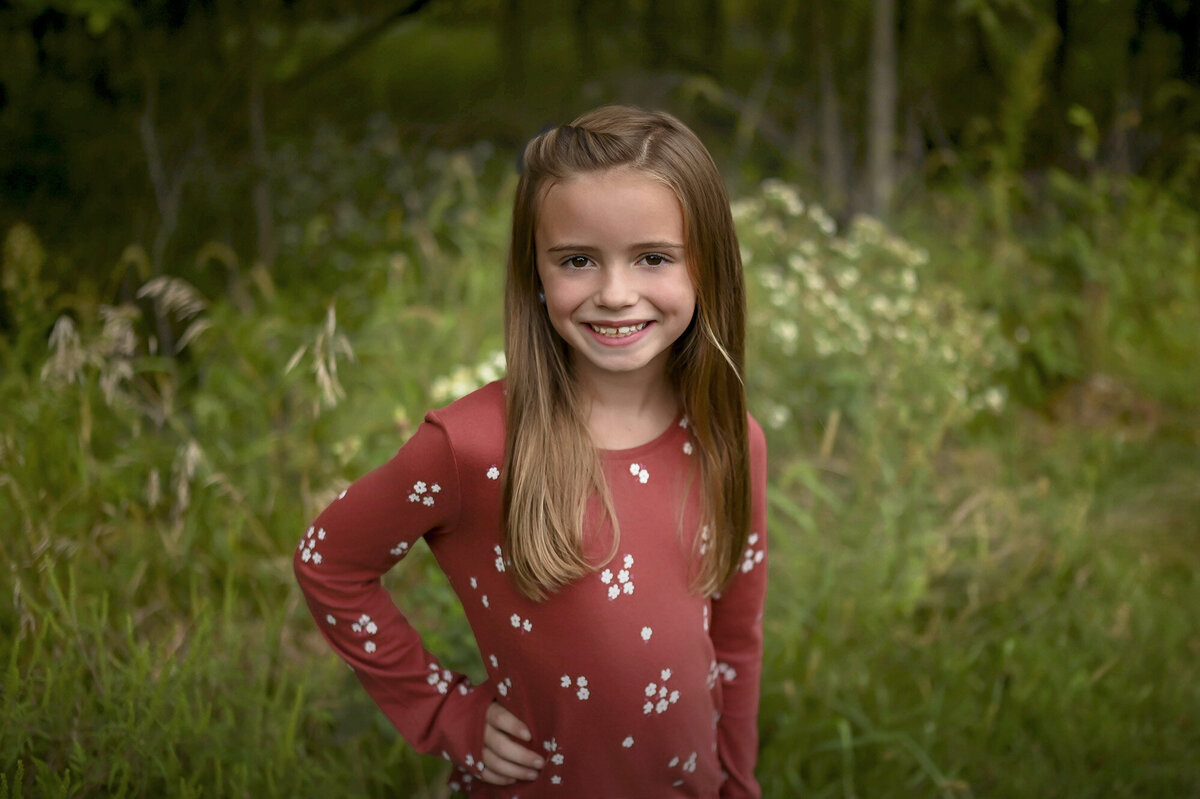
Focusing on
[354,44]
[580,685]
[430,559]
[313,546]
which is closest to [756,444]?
[580,685]

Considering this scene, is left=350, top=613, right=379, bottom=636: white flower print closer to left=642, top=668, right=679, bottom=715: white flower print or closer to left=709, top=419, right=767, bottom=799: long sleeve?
left=642, top=668, right=679, bottom=715: white flower print

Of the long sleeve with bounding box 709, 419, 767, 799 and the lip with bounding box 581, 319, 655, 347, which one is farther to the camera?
the long sleeve with bounding box 709, 419, 767, 799

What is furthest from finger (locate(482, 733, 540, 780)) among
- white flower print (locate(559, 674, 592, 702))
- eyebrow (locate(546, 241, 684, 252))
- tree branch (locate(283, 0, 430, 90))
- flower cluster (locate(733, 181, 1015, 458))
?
tree branch (locate(283, 0, 430, 90))

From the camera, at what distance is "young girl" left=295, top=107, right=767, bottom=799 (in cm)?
128

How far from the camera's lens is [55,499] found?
2.02 meters

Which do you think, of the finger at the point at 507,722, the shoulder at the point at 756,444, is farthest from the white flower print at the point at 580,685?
the shoulder at the point at 756,444

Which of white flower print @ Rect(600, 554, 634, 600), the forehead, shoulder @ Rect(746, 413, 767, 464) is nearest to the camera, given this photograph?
the forehead

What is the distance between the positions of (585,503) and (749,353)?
153 centimetres

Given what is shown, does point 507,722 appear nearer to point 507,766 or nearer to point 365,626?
point 507,766

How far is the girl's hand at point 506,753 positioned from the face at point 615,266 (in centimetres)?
56

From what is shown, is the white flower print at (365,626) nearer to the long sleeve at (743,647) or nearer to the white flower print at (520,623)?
the white flower print at (520,623)

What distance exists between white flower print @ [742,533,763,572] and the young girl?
46 mm

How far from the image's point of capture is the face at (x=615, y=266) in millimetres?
1244

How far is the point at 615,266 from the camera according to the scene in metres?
1.27
